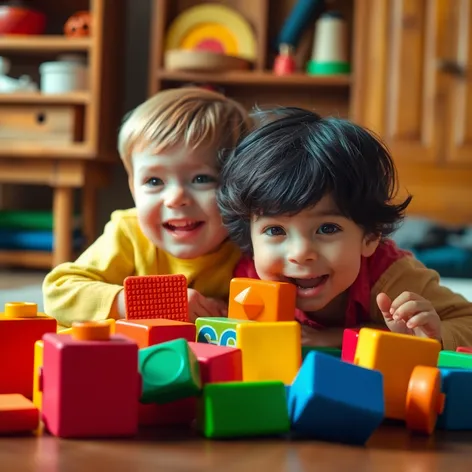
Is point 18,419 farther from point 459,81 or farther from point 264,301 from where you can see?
point 459,81

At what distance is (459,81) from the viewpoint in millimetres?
2490

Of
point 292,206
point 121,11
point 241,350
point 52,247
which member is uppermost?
point 121,11

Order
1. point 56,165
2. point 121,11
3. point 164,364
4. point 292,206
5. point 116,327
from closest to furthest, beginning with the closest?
point 164,364
point 116,327
point 292,206
point 56,165
point 121,11

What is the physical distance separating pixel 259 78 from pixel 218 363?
208 cm

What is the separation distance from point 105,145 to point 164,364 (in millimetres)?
2140

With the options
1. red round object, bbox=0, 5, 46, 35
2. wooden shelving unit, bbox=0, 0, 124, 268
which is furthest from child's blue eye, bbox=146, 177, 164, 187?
red round object, bbox=0, 5, 46, 35

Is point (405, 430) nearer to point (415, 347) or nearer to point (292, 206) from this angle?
point (415, 347)

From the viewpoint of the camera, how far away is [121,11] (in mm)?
2879

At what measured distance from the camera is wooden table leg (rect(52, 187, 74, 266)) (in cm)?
255

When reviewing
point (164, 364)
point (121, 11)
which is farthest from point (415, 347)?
point (121, 11)

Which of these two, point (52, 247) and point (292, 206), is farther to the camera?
point (52, 247)

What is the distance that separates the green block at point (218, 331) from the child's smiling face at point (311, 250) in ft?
0.37

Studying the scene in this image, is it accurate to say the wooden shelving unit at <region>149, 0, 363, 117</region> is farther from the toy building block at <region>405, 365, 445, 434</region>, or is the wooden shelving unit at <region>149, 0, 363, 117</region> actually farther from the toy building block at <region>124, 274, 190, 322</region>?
the toy building block at <region>405, 365, 445, 434</region>

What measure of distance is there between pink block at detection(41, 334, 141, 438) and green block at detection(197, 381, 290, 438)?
2.2 inches
